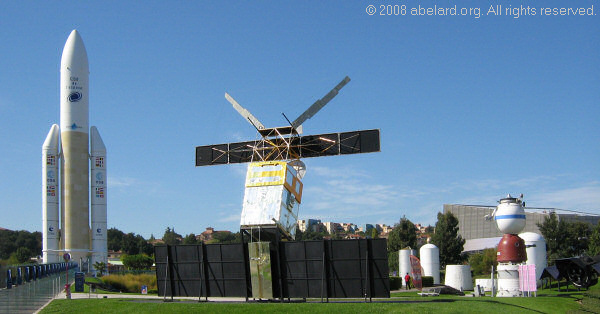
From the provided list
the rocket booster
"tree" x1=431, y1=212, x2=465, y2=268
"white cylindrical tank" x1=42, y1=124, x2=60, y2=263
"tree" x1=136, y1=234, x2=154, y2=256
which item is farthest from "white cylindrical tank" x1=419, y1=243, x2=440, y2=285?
"tree" x1=136, y1=234, x2=154, y2=256

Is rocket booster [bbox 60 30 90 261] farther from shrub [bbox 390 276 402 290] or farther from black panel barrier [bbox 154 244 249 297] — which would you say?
black panel barrier [bbox 154 244 249 297]

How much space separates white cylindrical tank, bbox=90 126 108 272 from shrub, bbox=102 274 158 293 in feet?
41.5

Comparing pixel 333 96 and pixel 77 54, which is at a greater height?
pixel 77 54

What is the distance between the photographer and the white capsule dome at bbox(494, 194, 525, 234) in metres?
40.4

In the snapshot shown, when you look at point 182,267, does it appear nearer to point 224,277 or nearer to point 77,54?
point 224,277

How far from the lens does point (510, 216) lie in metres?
40.3

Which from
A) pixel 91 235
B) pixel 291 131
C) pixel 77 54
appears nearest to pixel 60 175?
Result: pixel 91 235

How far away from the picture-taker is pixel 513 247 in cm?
4016

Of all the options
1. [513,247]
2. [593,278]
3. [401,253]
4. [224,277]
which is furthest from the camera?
[401,253]

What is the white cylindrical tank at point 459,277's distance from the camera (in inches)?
2056

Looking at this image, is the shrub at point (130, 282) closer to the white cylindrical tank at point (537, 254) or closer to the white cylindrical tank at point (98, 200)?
the white cylindrical tank at point (98, 200)

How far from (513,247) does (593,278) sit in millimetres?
11971

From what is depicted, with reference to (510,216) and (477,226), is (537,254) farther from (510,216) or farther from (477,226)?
(477,226)

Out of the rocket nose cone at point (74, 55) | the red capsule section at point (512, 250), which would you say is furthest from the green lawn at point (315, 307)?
the rocket nose cone at point (74, 55)
